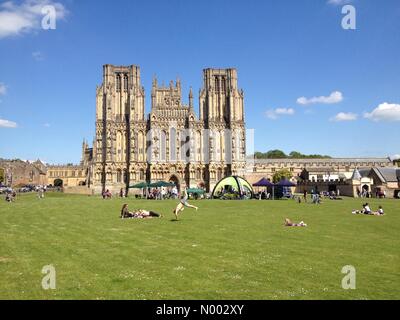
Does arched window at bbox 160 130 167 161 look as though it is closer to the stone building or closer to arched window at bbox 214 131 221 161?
arched window at bbox 214 131 221 161

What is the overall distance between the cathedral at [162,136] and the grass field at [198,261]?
210 feet

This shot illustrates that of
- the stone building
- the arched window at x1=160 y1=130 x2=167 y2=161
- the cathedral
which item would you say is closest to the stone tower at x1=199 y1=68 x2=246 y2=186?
the cathedral

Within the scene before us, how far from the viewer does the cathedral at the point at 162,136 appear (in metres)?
86.6

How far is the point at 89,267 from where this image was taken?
12.7 m

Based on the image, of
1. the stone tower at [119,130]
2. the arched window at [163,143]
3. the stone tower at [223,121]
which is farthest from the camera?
the stone tower at [223,121]

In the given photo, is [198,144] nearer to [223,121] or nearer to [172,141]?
[172,141]

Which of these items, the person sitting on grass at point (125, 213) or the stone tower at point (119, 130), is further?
the stone tower at point (119, 130)

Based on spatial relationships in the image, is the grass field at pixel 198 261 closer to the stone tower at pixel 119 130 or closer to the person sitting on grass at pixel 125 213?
the person sitting on grass at pixel 125 213

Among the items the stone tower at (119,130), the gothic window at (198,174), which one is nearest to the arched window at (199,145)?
the gothic window at (198,174)

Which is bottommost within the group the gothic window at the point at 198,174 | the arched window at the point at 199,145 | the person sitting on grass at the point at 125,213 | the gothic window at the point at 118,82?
the person sitting on grass at the point at 125,213

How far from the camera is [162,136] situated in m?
88.5

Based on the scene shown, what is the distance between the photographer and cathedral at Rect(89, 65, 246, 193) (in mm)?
86625

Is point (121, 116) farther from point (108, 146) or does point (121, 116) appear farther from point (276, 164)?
point (276, 164)

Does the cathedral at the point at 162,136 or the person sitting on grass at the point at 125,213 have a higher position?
the cathedral at the point at 162,136
